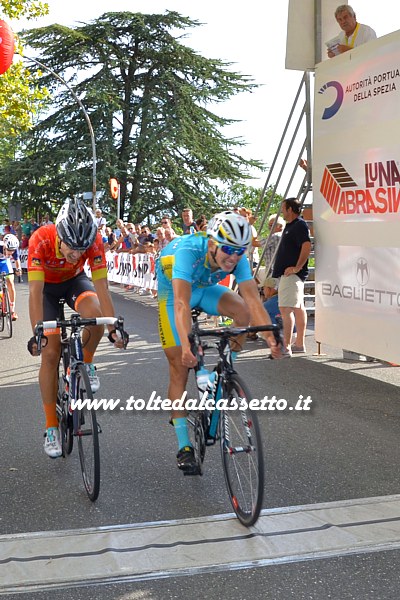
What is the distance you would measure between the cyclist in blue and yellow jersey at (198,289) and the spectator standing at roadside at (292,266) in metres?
4.56

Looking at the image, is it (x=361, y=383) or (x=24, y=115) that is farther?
(x=24, y=115)

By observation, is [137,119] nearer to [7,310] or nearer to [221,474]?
[7,310]

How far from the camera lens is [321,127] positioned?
9.35 meters

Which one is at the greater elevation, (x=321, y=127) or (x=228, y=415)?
(x=321, y=127)

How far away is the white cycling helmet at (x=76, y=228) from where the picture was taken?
19.0 feet

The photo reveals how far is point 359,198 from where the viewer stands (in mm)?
8539

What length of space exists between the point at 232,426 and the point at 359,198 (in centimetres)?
404

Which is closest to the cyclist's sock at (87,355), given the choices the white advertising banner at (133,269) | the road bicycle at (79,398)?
the road bicycle at (79,398)

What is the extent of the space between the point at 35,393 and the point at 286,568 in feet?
18.1

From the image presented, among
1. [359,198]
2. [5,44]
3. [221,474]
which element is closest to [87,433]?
[221,474]

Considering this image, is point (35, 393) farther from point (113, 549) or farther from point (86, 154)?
point (86, 154)

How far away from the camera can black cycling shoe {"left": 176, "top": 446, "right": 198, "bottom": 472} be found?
18.8 feet

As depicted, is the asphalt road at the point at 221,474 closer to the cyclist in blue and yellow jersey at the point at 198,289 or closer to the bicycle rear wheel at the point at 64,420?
the bicycle rear wheel at the point at 64,420

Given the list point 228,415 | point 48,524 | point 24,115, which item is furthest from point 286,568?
point 24,115
